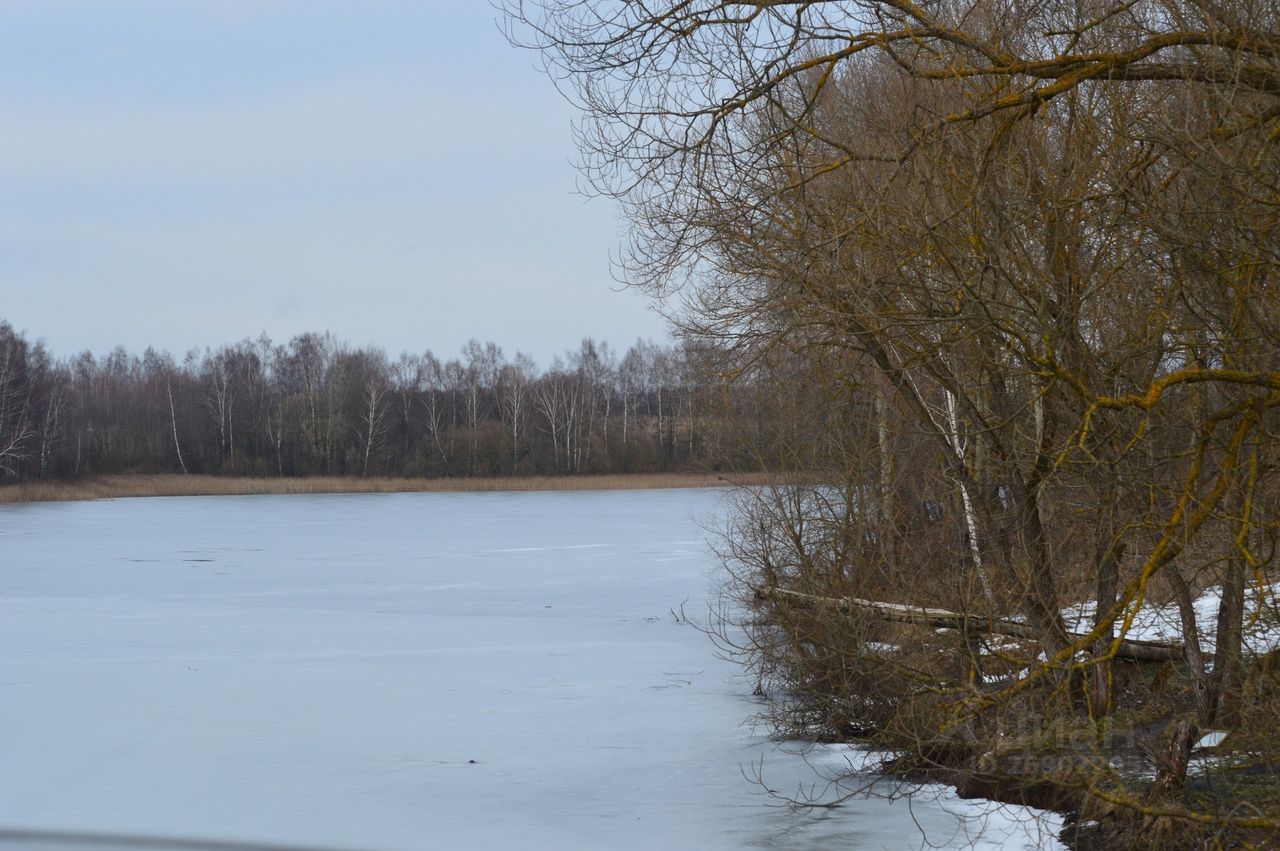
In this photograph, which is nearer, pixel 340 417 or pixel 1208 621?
pixel 1208 621

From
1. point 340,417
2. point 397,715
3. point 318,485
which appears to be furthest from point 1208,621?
point 340,417

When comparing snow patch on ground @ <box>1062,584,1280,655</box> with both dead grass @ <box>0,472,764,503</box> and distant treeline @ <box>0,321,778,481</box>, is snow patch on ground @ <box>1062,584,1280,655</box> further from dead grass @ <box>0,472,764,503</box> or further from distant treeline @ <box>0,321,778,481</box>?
distant treeline @ <box>0,321,778,481</box>

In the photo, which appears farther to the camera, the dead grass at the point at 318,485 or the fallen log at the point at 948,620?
the dead grass at the point at 318,485

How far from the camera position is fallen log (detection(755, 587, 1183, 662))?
23.8ft

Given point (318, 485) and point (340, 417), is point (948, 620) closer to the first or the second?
point (318, 485)

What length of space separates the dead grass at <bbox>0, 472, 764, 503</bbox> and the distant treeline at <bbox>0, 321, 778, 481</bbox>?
228 cm

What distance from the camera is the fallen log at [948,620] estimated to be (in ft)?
23.8

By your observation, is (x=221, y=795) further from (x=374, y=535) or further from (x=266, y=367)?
(x=266, y=367)

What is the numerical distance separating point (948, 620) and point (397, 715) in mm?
4654

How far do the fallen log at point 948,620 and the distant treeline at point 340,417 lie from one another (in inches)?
1870

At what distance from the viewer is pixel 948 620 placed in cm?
763

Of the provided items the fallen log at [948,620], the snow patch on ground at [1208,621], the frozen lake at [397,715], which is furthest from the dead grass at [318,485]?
the fallen log at [948,620]

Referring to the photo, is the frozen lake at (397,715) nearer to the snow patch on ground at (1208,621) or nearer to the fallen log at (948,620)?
the fallen log at (948,620)

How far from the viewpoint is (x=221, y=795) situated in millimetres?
7730
